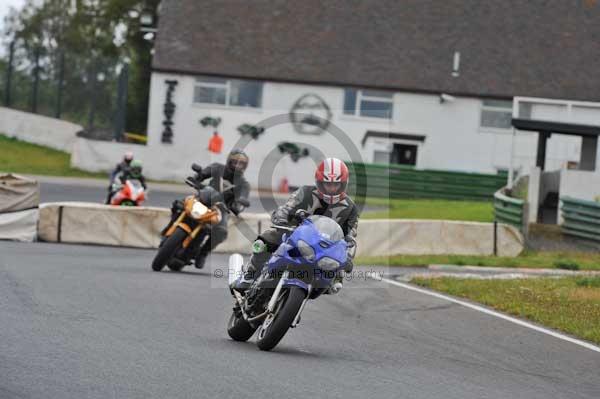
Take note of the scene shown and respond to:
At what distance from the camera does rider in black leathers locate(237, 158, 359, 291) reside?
10281mm

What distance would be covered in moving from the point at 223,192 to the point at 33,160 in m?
29.7

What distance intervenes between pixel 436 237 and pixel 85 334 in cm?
1536

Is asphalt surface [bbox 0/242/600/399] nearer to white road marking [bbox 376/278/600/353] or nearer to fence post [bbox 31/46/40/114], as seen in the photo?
white road marking [bbox 376/278/600/353]

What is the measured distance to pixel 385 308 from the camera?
14773 mm

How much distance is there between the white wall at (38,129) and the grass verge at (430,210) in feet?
41.5

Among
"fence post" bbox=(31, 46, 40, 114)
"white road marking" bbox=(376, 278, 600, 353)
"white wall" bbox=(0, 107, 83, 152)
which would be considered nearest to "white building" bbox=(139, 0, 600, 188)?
"white wall" bbox=(0, 107, 83, 152)

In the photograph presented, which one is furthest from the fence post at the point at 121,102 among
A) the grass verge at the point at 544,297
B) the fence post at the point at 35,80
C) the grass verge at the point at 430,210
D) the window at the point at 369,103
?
the grass verge at the point at 544,297

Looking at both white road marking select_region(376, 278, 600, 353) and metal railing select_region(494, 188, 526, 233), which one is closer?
white road marking select_region(376, 278, 600, 353)

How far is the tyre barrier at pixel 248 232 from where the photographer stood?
21984 millimetres

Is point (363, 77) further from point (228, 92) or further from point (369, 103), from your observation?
point (228, 92)

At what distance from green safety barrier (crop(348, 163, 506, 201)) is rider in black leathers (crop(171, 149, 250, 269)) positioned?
1062 inches

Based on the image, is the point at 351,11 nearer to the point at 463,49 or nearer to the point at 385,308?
the point at 463,49

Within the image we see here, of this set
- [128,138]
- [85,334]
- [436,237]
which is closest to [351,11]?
[128,138]

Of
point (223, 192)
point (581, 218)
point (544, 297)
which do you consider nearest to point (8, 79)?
point (581, 218)
